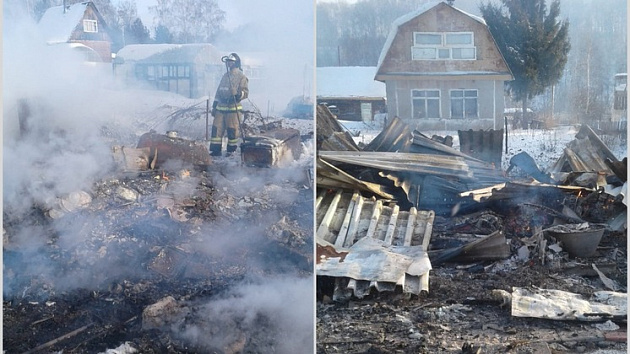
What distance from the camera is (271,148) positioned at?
16.5 ft

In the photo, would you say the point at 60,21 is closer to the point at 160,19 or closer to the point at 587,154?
the point at 160,19

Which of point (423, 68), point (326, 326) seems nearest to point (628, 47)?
point (423, 68)

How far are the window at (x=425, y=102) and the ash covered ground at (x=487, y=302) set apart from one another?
0.16 m

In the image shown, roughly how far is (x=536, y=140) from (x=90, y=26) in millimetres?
3352

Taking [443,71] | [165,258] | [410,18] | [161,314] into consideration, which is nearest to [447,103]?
[443,71]

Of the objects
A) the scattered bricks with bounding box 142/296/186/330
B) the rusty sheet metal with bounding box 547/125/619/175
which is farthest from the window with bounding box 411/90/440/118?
the scattered bricks with bounding box 142/296/186/330

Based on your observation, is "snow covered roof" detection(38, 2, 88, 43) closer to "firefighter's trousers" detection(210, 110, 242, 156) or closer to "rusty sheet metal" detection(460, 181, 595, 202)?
"firefighter's trousers" detection(210, 110, 242, 156)

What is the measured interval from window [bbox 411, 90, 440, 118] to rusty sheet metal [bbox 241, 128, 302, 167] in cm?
90

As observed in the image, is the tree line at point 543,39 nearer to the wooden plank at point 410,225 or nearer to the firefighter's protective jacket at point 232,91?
the firefighter's protective jacket at point 232,91

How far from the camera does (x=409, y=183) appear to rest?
16.6ft

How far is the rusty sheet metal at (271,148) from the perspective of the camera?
4.99 m

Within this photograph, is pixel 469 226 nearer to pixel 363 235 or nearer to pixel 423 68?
pixel 363 235

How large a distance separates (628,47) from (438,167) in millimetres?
1604

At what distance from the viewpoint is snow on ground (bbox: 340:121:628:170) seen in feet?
16.5
